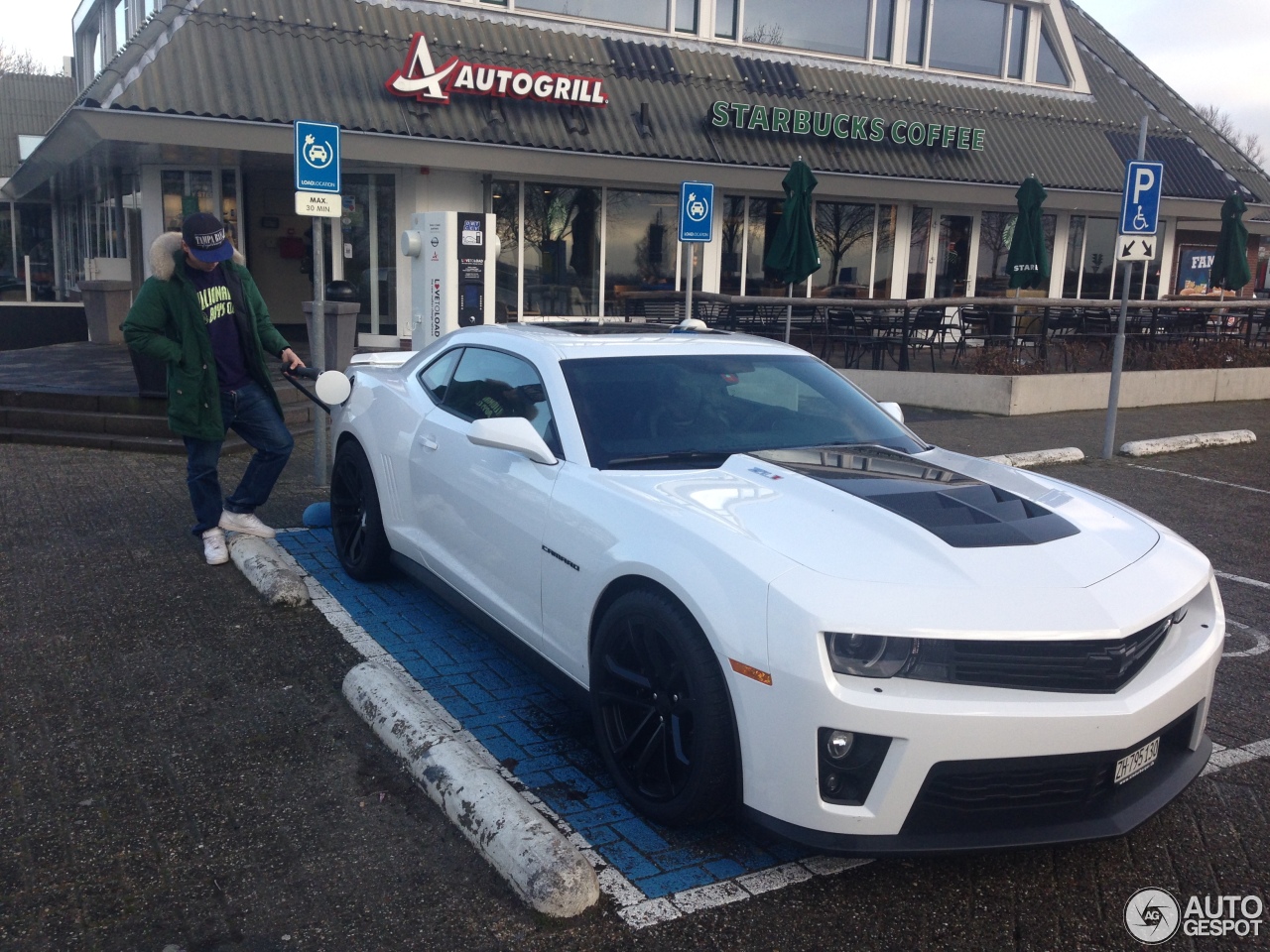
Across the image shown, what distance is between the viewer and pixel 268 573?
18.9ft

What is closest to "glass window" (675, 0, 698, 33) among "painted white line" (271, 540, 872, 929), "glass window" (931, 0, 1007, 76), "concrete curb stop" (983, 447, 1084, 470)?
"glass window" (931, 0, 1007, 76)

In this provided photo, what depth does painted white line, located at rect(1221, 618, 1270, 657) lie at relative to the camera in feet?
17.7

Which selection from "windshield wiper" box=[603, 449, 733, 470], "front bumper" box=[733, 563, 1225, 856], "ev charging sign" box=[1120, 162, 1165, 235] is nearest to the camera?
"front bumper" box=[733, 563, 1225, 856]

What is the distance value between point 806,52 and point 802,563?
18.5 m

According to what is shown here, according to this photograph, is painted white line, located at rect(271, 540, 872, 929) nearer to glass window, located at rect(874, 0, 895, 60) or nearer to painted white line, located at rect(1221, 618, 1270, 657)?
painted white line, located at rect(1221, 618, 1270, 657)

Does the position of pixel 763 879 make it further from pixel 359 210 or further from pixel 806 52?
pixel 806 52

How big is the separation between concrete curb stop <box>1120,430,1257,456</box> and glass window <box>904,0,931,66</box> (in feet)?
37.4

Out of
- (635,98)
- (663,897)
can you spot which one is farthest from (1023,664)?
(635,98)

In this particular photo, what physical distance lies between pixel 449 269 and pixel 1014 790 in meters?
8.93

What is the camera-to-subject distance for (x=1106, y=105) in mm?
22672

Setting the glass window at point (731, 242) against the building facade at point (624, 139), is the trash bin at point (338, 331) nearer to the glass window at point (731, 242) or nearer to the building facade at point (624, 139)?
the building facade at point (624, 139)

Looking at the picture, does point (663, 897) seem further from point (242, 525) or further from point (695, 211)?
point (695, 211)

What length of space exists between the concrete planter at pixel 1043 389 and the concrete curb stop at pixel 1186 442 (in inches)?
77.1

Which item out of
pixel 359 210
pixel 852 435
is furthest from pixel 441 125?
pixel 852 435
